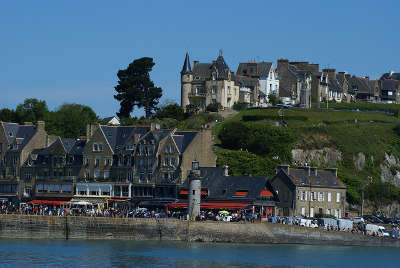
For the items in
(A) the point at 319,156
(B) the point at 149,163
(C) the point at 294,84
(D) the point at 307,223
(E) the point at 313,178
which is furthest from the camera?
(C) the point at 294,84

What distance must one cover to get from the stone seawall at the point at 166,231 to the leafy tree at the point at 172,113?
150 feet

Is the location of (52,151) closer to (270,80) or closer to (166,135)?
(166,135)

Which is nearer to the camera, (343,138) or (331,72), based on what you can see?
(343,138)

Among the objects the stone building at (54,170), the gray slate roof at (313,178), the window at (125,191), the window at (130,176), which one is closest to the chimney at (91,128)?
the stone building at (54,170)

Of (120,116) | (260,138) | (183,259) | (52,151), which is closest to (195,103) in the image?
(120,116)

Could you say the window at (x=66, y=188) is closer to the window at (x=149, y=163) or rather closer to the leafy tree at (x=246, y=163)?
the window at (x=149, y=163)

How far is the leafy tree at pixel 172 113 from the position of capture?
135 metres

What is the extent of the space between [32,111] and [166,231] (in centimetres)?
5370

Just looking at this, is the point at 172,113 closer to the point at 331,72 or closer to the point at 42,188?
the point at 42,188

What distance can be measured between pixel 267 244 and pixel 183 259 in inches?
565

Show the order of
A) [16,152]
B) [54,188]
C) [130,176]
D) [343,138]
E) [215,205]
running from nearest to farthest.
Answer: [215,205] → [130,176] → [54,188] → [16,152] → [343,138]

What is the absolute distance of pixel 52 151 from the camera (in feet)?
356

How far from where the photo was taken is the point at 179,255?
79000mm

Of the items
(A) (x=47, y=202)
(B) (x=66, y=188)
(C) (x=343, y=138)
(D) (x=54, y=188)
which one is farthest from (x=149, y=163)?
(C) (x=343, y=138)
